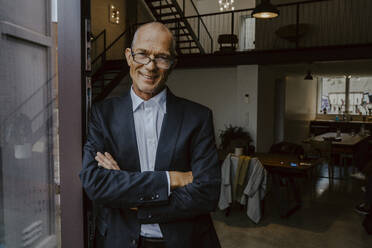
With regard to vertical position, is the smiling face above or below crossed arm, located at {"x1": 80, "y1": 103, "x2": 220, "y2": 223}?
above

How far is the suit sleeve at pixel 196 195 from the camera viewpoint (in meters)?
1.40

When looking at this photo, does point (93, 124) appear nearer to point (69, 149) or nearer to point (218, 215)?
point (69, 149)

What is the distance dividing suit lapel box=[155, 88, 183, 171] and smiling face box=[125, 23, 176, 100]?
0.51 feet

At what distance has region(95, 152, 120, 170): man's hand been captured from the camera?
1408 mm

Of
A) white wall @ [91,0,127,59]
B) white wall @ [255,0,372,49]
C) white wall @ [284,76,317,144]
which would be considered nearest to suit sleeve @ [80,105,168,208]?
white wall @ [255,0,372,49]

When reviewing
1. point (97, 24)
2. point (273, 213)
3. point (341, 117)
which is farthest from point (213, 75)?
point (341, 117)

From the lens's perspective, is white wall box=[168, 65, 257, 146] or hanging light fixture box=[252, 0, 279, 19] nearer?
hanging light fixture box=[252, 0, 279, 19]

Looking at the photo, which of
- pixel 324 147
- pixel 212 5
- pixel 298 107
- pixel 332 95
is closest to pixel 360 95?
pixel 332 95

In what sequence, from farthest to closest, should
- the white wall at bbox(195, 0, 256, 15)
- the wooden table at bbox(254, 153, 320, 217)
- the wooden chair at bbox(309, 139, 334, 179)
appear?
the white wall at bbox(195, 0, 256, 15)
the wooden chair at bbox(309, 139, 334, 179)
the wooden table at bbox(254, 153, 320, 217)

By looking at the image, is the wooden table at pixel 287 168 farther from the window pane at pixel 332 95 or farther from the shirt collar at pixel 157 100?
the window pane at pixel 332 95

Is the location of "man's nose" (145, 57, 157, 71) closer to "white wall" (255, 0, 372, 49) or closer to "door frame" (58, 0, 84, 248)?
"door frame" (58, 0, 84, 248)

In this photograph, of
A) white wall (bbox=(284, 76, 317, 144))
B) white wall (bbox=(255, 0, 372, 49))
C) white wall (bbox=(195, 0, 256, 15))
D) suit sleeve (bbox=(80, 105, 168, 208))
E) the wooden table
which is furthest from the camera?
white wall (bbox=(195, 0, 256, 15))

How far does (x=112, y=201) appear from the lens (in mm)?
1354

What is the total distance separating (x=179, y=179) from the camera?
143 cm
